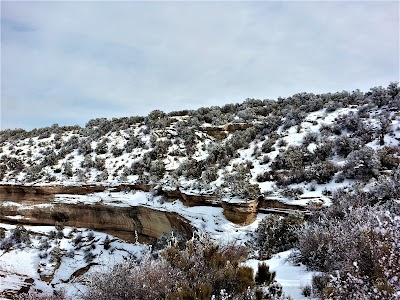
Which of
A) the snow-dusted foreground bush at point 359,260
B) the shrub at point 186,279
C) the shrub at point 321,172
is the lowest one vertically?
the shrub at point 186,279

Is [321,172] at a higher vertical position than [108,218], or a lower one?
higher

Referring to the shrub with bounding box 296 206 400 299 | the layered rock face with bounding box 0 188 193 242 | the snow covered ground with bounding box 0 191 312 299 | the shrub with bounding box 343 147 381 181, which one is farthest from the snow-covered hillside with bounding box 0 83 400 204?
the shrub with bounding box 296 206 400 299

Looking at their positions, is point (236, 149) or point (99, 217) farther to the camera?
point (236, 149)

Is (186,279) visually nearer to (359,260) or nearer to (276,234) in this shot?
(359,260)

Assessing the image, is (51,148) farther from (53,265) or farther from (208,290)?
(208,290)

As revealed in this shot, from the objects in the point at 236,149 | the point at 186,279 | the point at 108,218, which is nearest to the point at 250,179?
the point at 236,149

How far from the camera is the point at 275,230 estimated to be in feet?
31.7

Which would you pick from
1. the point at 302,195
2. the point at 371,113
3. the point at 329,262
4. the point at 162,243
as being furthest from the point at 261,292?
the point at 371,113

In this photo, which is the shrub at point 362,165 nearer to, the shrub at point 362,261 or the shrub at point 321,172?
the shrub at point 321,172

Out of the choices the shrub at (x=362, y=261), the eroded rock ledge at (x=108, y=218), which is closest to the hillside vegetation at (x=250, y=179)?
the shrub at (x=362, y=261)

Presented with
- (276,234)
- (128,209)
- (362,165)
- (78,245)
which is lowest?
(78,245)

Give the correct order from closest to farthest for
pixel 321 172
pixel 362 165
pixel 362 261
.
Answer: pixel 362 261, pixel 362 165, pixel 321 172

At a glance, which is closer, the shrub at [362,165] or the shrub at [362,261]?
the shrub at [362,261]

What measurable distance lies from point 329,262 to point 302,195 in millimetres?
5537
